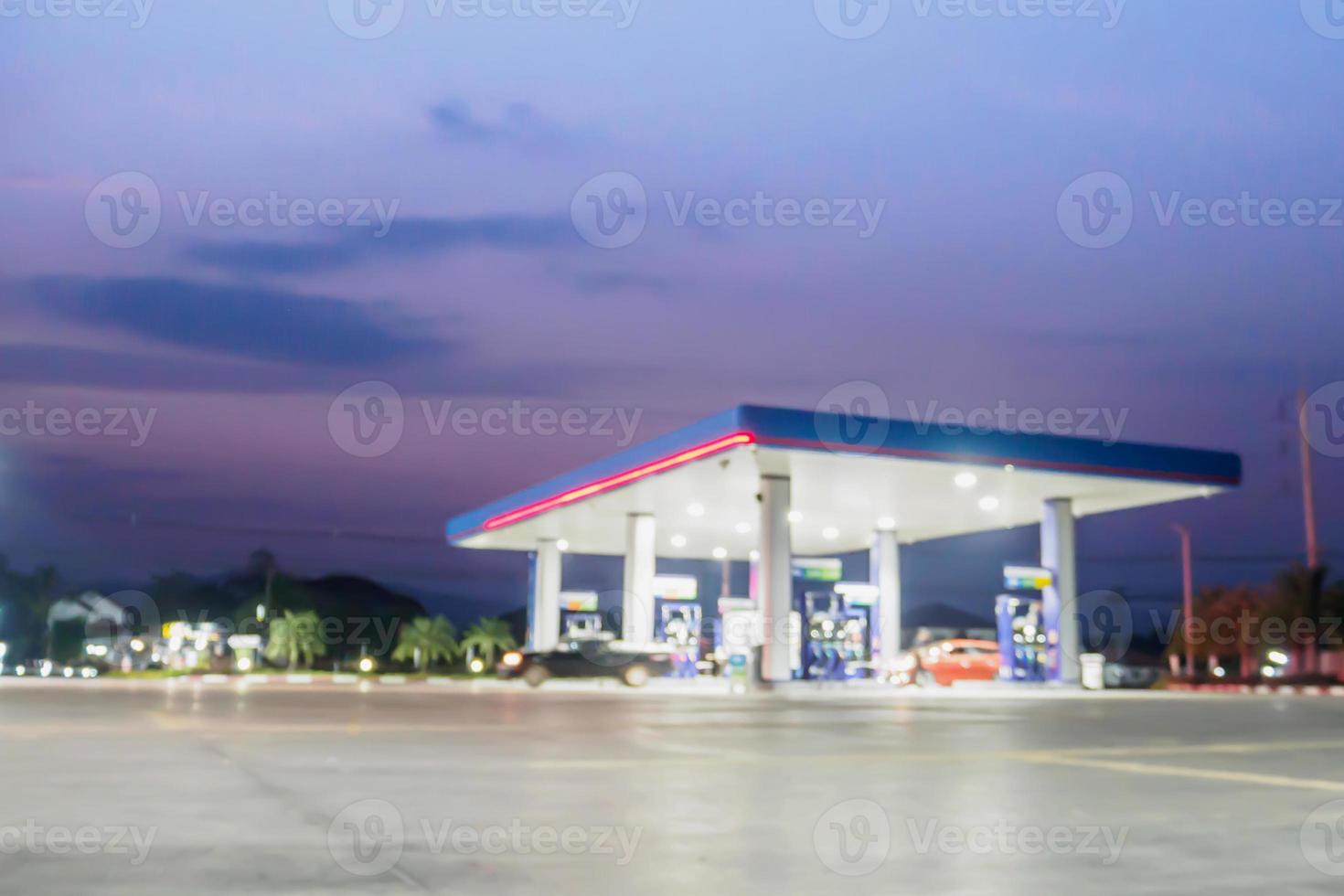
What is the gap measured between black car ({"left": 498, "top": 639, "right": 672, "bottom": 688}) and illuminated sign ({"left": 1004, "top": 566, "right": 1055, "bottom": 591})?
1084cm

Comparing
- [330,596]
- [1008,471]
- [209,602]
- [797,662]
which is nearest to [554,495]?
[797,662]

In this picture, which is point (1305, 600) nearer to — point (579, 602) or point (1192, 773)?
point (579, 602)

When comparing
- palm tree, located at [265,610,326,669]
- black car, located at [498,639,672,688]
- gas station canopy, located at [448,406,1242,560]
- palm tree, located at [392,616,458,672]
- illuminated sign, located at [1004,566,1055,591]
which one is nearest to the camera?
gas station canopy, located at [448,406,1242,560]

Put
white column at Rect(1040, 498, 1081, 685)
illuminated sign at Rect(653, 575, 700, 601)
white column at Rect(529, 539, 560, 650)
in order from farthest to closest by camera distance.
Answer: white column at Rect(529, 539, 560, 650) < illuminated sign at Rect(653, 575, 700, 601) < white column at Rect(1040, 498, 1081, 685)

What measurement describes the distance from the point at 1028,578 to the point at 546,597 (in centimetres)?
1995

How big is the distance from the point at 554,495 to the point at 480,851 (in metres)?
33.2

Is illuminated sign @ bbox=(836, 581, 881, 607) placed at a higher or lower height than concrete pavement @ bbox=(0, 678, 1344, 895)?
higher

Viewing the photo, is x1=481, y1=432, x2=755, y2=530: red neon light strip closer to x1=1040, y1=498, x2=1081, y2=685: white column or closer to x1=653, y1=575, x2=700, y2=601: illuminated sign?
x1=653, y1=575, x2=700, y2=601: illuminated sign

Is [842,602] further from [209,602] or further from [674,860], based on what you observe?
[209,602]

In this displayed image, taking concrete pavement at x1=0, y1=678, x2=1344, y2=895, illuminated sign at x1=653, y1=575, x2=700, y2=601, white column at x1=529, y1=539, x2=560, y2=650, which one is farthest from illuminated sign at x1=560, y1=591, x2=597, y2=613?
concrete pavement at x1=0, y1=678, x2=1344, y2=895

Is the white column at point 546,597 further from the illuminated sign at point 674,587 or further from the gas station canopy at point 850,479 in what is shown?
the illuminated sign at point 674,587

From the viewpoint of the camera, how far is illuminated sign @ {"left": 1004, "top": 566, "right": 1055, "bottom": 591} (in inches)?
1474

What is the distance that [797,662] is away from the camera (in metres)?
39.4

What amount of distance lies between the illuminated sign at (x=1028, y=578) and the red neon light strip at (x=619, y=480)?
12591mm
